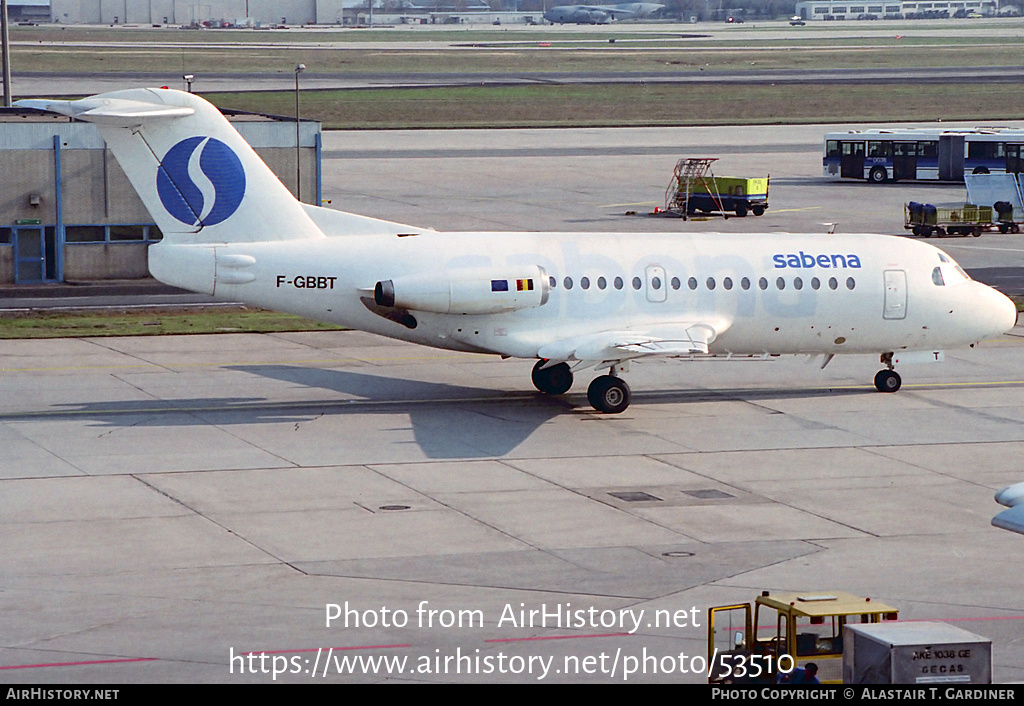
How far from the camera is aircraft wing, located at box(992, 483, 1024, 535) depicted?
14.6 m

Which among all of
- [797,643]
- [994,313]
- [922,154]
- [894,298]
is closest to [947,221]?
[922,154]

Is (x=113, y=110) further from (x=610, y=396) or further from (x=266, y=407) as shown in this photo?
(x=610, y=396)

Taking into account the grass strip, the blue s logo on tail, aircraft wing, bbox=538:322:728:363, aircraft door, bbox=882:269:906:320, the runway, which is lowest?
the runway

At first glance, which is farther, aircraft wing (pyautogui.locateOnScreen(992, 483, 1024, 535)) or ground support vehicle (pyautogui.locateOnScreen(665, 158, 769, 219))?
ground support vehicle (pyautogui.locateOnScreen(665, 158, 769, 219))

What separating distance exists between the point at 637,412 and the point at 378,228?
7.20 metres

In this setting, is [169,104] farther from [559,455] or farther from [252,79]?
[252,79]

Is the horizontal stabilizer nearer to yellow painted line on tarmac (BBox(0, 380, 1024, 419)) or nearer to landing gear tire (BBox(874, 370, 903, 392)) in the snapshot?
yellow painted line on tarmac (BBox(0, 380, 1024, 419))

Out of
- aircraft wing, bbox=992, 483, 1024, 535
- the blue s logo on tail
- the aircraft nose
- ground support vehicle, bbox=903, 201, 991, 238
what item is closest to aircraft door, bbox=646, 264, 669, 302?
the aircraft nose

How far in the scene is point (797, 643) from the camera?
1633 cm

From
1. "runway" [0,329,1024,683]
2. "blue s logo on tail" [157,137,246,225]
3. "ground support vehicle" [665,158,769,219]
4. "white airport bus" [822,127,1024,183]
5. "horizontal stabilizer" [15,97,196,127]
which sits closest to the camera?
"runway" [0,329,1024,683]

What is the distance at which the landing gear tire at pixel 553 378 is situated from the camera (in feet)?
114

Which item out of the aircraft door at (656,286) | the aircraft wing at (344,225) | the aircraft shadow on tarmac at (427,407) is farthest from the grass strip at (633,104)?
the aircraft door at (656,286)

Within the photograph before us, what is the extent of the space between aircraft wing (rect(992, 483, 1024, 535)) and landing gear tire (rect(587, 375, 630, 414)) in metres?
17.4
